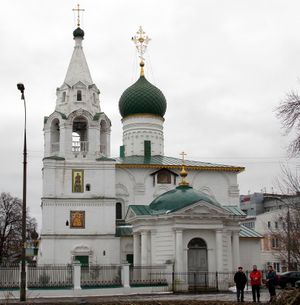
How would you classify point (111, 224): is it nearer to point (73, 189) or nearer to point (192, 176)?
point (73, 189)

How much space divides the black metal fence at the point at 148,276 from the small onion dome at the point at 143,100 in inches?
587

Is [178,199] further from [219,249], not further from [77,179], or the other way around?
[77,179]

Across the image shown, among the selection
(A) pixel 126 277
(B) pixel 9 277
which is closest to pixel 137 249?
(A) pixel 126 277

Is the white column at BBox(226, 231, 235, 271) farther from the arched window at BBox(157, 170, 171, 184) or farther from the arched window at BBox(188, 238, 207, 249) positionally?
the arched window at BBox(157, 170, 171, 184)

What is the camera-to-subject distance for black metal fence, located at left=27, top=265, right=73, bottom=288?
2758 centimetres

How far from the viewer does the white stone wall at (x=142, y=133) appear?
42031 mm

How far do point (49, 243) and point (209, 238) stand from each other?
31.7ft

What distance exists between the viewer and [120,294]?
27.9 m

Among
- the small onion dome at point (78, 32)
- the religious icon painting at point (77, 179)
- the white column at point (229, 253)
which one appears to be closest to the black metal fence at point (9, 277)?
the religious icon painting at point (77, 179)

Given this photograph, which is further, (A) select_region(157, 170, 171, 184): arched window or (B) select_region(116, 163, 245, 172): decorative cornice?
(A) select_region(157, 170, 171, 184): arched window

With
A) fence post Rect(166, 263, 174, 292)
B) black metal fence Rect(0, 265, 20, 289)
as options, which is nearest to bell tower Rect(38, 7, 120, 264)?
fence post Rect(166, 263, 174, 292)

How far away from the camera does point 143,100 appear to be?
41906 millimetres

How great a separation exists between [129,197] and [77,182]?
3855mm

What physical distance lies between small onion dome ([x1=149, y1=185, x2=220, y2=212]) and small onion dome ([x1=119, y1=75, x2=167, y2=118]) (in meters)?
9.89
